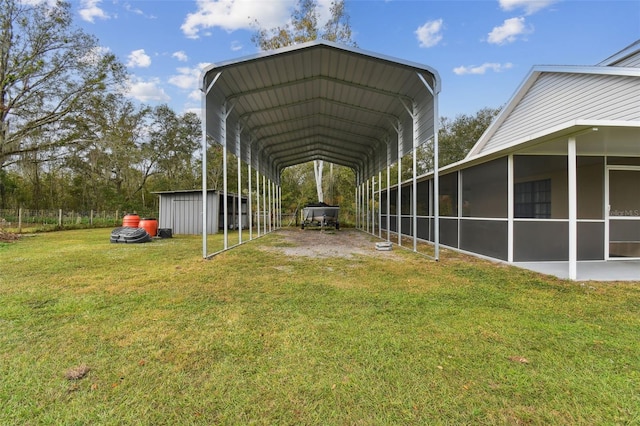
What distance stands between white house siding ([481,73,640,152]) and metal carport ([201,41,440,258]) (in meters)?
2.76

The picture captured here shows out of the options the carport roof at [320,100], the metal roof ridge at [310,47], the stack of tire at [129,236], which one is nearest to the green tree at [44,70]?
the stack of tire at [129,236]

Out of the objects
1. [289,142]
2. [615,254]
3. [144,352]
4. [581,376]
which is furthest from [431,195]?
[144,352]

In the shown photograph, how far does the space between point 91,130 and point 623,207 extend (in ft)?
64.4

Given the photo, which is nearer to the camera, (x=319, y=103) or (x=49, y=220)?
(x=319, y=103)

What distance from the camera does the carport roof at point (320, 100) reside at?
688 cm

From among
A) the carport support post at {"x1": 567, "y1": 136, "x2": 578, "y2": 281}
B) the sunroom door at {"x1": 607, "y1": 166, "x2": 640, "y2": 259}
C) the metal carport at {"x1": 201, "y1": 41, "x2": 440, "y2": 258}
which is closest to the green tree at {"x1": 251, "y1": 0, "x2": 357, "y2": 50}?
the metal carport at {"x1": 201, "y1": 41, "x2": 440, "y2": 258}

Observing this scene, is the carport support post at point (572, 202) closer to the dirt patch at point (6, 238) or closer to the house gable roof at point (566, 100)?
the house gable roof at point (566, 100)

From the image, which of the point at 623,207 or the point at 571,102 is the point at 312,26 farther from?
the point at 623,207

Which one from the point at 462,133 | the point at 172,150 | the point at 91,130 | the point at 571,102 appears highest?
the point at 462,133

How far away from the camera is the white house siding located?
681 centimetres

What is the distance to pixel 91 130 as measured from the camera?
1503 centimetres

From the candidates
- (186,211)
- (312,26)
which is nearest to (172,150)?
(186,211)

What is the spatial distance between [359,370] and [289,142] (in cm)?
1284

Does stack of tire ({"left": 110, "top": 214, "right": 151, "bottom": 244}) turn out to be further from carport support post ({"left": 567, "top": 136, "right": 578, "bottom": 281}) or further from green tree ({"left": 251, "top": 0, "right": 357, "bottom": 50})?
green tree ({"left": 251, "top": 0, "right": 357, "bottom": 50})
